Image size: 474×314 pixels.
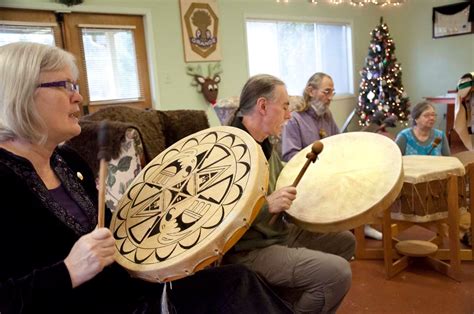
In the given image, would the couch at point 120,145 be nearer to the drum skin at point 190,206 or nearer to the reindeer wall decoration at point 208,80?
the drum skin at point 190,206

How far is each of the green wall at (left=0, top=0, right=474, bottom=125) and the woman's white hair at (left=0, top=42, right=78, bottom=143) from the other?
3.27m

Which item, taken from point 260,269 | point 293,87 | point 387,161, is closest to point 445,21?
point 293,87

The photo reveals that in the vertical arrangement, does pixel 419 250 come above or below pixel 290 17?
below

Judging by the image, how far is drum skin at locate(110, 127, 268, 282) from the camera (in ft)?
3.24

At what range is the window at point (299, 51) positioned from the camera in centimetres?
561

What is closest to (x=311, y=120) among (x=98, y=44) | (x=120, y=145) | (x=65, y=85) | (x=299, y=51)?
(x=120, y=145)

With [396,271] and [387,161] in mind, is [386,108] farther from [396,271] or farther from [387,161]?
[387,161]

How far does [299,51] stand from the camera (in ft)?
20.0

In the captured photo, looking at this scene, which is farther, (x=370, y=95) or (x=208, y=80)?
(x=370, y=95)

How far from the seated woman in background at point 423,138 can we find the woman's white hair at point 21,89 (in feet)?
8.67

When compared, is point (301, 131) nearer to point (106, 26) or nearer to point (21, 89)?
point (21, 89)

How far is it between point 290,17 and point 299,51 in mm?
554

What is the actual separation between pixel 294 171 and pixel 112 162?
95 cm

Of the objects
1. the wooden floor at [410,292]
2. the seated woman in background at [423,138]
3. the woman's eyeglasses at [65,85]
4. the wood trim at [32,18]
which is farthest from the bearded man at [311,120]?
the wood trim at [32,18]
